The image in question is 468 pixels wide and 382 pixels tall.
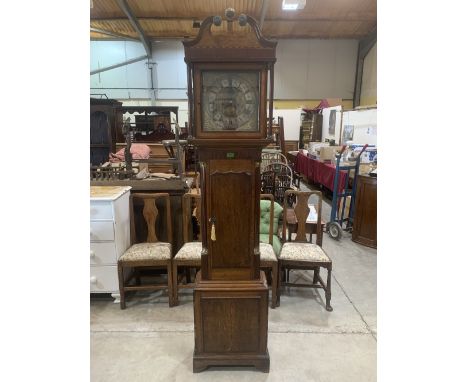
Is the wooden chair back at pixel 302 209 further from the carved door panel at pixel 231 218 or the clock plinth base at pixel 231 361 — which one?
the clock plinth base at pixel 231 361

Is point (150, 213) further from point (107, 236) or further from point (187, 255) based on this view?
point (187, 255)

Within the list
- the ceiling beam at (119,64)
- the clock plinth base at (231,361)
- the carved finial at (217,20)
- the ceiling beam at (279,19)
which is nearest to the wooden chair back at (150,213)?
the clock plinth base at (231,361)

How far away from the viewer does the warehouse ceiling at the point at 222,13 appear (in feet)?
21.5

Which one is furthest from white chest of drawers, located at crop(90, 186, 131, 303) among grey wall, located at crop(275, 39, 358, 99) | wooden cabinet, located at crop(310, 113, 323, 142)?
grey wall, located at crop(275, 39, 358, 99)

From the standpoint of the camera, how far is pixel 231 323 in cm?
170

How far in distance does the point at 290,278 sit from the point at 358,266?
0.78m

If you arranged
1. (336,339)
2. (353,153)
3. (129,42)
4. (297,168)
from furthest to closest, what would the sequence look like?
1. (129,42)
2. (297,168)
3. (353,153)
4. (336,339)

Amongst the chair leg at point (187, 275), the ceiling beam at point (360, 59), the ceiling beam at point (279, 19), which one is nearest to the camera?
the chair leg at point (187, 275)

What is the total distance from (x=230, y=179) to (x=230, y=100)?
1.27 feet

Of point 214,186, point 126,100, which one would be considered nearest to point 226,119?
point 214,186

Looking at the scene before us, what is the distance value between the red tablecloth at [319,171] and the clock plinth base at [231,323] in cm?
316

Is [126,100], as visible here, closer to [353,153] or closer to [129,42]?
[129,42]

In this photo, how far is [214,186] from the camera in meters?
1.57

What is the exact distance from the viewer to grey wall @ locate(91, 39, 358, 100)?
8375mm
